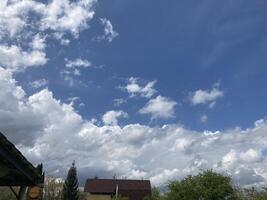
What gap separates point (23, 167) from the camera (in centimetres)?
1066

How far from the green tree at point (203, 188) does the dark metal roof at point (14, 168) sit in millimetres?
51983

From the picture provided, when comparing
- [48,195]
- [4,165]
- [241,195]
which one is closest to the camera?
[4,165]

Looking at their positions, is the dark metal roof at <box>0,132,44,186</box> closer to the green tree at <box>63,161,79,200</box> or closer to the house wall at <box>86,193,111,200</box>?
the green tree at <box>63,161,79,200</box>

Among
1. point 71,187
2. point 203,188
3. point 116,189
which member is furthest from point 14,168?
point 116,189

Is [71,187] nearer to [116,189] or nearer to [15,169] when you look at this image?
[116,189]

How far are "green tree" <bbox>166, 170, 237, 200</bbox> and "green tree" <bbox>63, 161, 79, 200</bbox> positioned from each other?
3359 cm

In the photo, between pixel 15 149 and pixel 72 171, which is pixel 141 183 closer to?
pixel 72 171

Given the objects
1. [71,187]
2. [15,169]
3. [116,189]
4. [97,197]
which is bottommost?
[15,169]

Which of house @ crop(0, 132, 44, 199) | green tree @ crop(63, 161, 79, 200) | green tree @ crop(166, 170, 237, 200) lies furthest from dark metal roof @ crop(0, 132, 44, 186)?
green tree @ crop(63, 161, 79, 200)

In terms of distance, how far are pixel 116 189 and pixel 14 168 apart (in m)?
103

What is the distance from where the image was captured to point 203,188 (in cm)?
6356

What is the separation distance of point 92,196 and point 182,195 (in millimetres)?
51123

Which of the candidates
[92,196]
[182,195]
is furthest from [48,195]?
[182,195]

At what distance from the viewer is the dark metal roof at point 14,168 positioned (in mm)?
9703
